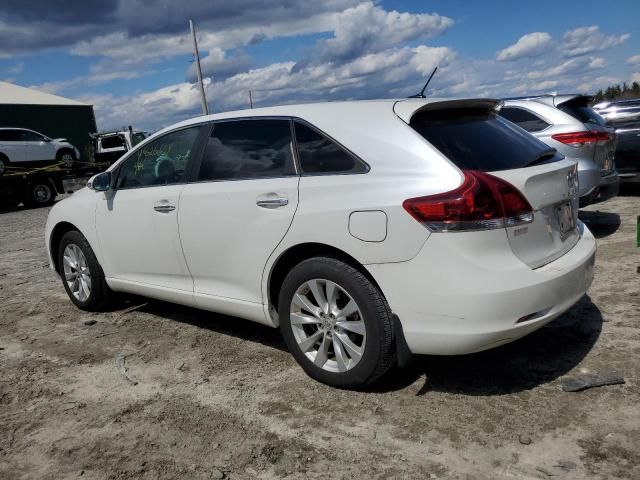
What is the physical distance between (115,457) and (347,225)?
164cm

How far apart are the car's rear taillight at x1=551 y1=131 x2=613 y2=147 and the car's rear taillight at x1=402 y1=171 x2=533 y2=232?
13.5 ft

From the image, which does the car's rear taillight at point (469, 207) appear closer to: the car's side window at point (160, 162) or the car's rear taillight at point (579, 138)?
the car's side window at point (160, 162)

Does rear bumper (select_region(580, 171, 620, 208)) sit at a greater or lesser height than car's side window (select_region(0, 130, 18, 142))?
lesser

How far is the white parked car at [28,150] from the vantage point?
57.9 ft

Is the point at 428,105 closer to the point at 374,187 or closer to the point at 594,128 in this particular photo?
the point at 374,187

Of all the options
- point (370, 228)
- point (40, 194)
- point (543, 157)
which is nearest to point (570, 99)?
point (543, 157)

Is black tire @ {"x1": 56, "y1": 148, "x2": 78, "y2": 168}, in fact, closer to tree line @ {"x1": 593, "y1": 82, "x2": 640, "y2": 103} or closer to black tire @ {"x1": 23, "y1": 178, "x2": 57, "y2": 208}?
black tire @ {"x1": 23, "y1": 178, "x2": 57, "y2": 208}

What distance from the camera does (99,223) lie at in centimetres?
473

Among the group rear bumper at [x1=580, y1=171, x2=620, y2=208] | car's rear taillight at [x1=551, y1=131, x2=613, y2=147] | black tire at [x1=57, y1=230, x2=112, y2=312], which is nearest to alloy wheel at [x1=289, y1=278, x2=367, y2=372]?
black tire at [x1=57, y1=230, x2=112, y2=312]

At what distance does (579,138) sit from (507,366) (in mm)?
3934

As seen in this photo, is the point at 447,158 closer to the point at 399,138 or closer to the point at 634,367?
the point at 399,138

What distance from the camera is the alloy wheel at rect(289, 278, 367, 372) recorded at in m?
3.13

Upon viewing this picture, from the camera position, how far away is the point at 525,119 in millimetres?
6848

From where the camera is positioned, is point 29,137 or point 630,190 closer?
point 630,190
